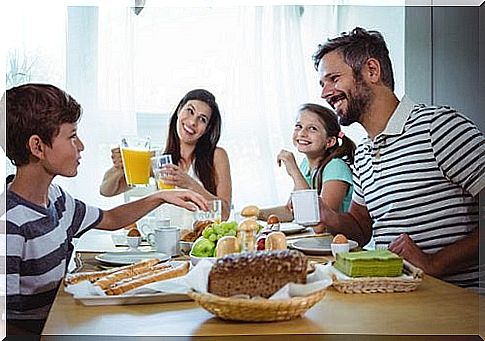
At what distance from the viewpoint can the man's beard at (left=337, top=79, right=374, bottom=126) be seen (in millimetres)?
1515

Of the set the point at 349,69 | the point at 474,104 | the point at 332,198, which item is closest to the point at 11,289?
the point at 332,198

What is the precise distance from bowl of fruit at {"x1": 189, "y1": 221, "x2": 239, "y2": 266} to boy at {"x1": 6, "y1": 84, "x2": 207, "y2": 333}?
0.28 metres

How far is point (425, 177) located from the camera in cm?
143

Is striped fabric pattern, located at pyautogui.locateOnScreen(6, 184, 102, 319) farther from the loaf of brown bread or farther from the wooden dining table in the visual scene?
the loaf of brown bread

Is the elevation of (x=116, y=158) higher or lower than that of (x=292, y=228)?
higher

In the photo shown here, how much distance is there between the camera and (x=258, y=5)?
1463 mm

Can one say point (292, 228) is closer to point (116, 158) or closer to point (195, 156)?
point (195, 156)

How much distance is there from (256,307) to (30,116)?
28.1 inches

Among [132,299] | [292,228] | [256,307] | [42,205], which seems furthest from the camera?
[292,228]

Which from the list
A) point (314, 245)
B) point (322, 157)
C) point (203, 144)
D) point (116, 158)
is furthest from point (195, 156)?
point (314, 245)

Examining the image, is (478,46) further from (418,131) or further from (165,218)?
(165,218)

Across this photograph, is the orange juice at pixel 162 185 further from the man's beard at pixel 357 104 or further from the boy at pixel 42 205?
the man's beard at pixel 357 104

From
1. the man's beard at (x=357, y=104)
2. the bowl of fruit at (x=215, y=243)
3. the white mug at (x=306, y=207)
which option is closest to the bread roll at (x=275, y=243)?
the bowl of fruit at (x=215, y=243)

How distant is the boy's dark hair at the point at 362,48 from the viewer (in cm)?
149
